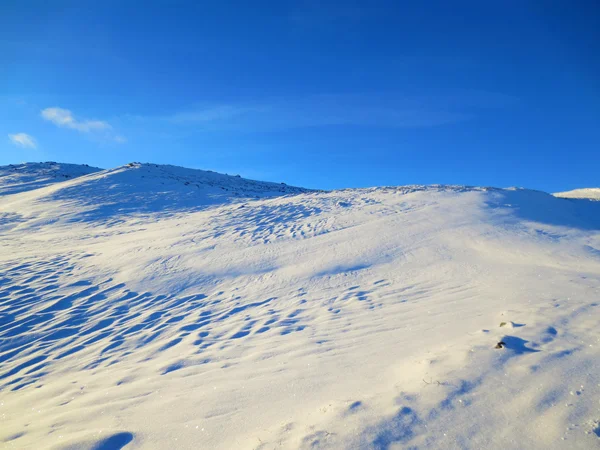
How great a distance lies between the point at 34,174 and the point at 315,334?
36.7 metres

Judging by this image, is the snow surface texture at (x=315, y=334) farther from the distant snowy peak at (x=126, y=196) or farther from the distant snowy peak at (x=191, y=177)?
the distant snowy peak at (x=191, y=177)

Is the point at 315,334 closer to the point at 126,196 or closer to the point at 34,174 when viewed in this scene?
the point at 126,196

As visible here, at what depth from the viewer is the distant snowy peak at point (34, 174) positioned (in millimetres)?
26400

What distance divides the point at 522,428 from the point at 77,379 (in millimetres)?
5852

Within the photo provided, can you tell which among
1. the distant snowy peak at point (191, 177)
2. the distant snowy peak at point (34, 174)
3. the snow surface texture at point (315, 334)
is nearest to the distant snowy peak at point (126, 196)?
the distant snowy peak at point (191, 177)

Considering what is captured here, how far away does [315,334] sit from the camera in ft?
18.1

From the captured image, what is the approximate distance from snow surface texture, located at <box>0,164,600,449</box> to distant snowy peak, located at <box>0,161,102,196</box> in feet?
54.6

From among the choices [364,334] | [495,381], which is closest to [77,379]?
[364,334]

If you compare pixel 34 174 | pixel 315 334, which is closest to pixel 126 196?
pixel 34 174

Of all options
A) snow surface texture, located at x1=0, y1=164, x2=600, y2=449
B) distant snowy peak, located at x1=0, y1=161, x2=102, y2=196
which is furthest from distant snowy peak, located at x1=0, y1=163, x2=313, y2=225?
snow surface texture, located at x1=0, y1=164, x2=600, y2=449

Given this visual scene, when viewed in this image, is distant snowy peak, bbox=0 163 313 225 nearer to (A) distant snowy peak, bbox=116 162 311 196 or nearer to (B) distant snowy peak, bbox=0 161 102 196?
(A) distant snowy peak, bbox=116 162 311 196

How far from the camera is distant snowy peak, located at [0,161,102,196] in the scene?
2640 centimetres

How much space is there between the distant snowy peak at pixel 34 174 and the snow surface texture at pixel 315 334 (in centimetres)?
1665

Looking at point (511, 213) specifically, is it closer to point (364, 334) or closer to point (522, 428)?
point (364, 334)
